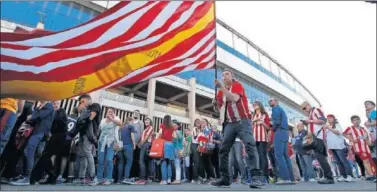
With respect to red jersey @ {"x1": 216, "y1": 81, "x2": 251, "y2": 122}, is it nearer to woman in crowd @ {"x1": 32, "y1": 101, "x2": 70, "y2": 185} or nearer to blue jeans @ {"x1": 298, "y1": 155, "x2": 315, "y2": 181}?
woman in crowd @ {"x1": 32, "y1": 101, "x2": 70, "y2": 185}

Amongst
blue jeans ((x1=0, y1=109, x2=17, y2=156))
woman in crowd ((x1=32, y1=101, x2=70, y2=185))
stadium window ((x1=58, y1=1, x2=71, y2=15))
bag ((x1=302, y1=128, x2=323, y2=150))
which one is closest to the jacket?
woman in crowd ((x1=32, y1=101, x2=70, y2=185))

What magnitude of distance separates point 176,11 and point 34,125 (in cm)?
284

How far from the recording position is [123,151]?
5984 millimetres

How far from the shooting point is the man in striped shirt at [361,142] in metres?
6.97

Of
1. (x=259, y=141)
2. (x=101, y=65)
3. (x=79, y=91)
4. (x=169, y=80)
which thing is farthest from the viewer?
(x=169, y=80)

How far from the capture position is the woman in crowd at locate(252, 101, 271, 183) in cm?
558

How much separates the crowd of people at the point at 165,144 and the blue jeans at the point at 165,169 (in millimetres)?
20

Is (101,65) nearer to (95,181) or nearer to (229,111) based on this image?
(229,111)

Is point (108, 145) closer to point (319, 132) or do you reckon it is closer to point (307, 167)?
point (319, 132)

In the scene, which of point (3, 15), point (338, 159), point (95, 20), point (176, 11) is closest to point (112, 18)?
point (95, 20)

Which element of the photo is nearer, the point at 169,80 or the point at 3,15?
the point at 3,15

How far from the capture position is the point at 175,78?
2833 cm

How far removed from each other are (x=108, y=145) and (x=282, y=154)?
3.04 meters

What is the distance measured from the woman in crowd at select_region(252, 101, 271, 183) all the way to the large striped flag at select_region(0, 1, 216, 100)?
156cm
